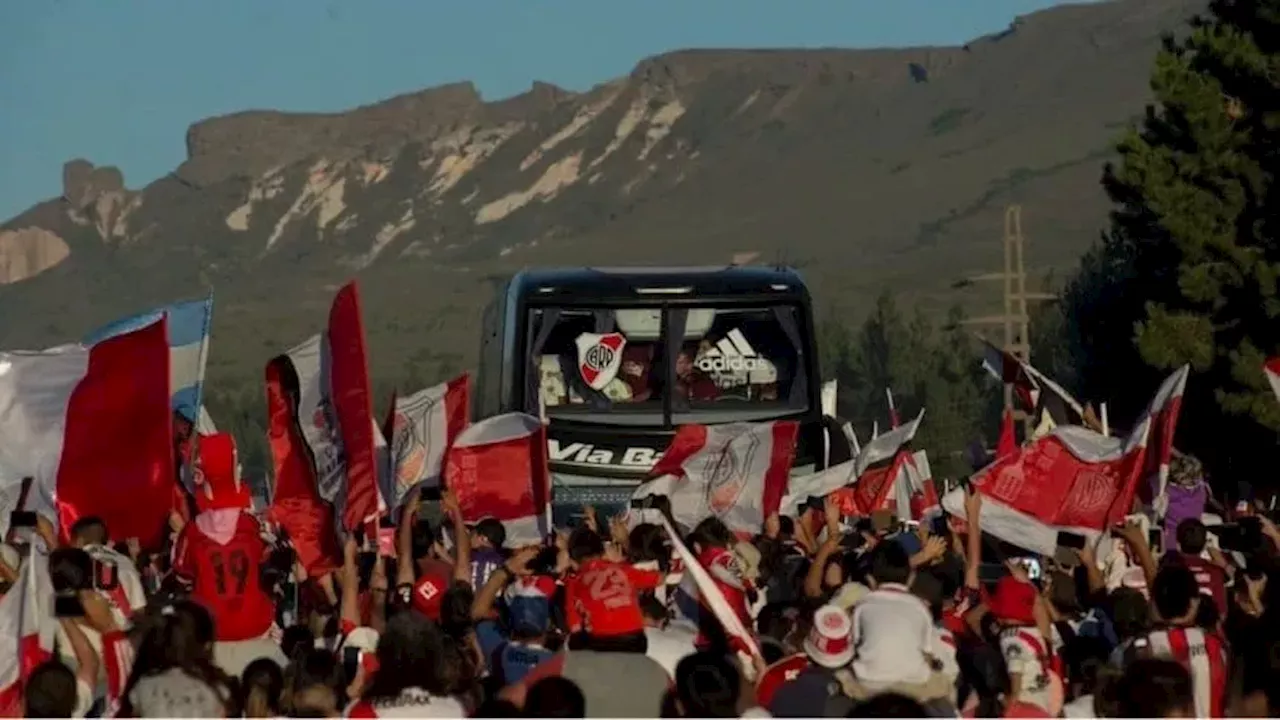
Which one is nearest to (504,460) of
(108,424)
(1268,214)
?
(108,424)

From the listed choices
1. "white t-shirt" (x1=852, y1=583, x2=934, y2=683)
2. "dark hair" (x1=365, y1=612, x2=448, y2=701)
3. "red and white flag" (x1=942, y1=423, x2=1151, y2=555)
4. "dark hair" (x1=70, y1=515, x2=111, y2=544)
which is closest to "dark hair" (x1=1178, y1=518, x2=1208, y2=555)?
"red and white flag" (x1=942, y1=423, x2=1151, y2=555)

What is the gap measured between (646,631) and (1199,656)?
6.15 feet

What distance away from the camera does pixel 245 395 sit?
170 m

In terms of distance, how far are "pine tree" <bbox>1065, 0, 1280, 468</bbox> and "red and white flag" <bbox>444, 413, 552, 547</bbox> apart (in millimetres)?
20464

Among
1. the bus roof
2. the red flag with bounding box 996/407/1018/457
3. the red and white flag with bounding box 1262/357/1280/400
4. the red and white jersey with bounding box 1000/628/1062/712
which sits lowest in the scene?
the red and white jersey with bounding box 1000/628/1062/712

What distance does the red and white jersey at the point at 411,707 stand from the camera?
9.02m

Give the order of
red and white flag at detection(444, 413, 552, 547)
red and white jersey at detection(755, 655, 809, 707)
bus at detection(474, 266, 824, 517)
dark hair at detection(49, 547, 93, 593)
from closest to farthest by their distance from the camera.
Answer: red and white jersey at detection(755, 655, 809, 707) → dark hair at detection(49, 547, 93, 593) → red and white flag at detection(444, 413, 552, 547) → bus at detection(474, 266, 824, 517)

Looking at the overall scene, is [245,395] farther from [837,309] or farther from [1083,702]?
[1083,702]

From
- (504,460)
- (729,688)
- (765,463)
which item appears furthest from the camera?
(765,463)

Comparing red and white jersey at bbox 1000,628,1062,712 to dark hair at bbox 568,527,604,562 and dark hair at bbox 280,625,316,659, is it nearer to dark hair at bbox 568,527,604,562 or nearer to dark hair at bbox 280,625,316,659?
dark hair at bbox 280,625,316,659

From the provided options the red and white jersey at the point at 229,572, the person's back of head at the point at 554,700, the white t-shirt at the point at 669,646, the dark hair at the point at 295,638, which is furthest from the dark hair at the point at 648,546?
the person's back of head at the point at 554,700

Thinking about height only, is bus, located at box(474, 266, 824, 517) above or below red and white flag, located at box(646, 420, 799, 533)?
above

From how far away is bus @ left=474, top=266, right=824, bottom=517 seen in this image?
85.5 ft

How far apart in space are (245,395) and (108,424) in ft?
517
